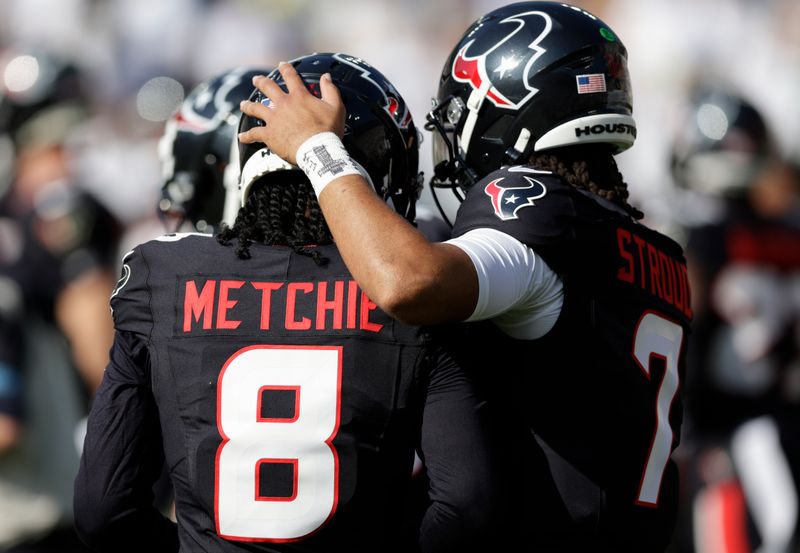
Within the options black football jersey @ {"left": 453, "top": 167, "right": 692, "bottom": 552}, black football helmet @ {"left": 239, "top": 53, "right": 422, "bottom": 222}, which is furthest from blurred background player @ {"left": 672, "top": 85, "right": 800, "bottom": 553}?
black football helmet @ {"left": 239, "top": 53, "right": 422, "bottom": 222}

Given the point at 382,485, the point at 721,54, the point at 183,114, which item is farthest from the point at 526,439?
the point at 721,54

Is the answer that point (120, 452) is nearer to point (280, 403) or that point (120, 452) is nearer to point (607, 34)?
point (280, 403)

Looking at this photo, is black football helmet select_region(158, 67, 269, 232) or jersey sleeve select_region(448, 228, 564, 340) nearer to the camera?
jersey sleeve select_region(448, 228, 564, 340)

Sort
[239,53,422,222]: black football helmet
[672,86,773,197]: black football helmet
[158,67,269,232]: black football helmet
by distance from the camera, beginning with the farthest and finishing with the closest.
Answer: [672,86,773,197]: black football helmet < [158,67,269,232]: black football helmet < [239,53,422,222]: black football helmet

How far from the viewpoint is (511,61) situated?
2.84 metres

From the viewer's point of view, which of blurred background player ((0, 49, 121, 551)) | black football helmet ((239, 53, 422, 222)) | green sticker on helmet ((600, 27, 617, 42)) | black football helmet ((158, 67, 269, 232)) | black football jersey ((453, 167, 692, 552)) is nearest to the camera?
black football jersey ((453, 167, 692, 552))

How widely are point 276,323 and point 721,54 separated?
848 centimetres

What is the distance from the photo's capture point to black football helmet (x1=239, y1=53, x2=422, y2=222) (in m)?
2.61

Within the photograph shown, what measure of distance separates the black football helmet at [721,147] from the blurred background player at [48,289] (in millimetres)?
3364

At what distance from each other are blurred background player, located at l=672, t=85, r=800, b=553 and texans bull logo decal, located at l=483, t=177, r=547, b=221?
3343mm

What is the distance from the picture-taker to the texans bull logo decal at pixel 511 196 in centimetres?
241

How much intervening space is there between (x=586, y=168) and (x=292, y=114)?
0.75 metres

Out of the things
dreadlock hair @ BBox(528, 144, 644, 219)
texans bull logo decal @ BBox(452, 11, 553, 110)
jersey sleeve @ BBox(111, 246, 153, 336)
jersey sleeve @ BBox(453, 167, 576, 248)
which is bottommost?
jersey sleeve @ BBox(111, 246, 153, 336)

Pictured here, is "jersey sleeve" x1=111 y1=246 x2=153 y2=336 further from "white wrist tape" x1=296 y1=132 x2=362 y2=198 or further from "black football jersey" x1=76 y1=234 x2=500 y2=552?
"white wrist tape" x1=296 y1=132 x2=362 y2=198
